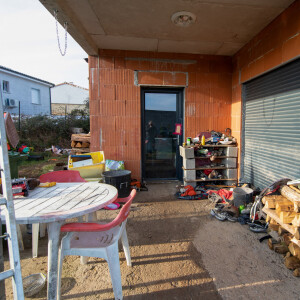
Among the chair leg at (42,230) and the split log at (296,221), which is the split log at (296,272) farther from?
the chair leg at (42,230)

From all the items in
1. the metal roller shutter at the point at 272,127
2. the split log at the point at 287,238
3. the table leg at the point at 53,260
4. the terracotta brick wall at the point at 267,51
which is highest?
the terracotta brick wall at the point at 267,51

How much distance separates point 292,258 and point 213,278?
0.93 metres

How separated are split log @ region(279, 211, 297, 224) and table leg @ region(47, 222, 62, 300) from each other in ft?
8.07

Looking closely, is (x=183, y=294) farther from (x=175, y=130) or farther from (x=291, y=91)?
(x=175, y=130)

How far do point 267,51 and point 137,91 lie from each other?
110 inches

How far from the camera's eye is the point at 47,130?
1066 cm

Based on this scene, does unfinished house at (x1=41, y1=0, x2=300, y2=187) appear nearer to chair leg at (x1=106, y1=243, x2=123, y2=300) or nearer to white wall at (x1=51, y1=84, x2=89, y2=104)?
chair leg at (x1=106, y1=243, x2=123, y2=300)

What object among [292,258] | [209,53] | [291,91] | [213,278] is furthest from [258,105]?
[213,278]

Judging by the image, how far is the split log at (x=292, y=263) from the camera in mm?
2213

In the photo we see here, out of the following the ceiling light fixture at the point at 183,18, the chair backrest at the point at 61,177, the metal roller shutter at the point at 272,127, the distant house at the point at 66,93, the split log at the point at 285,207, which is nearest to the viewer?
the split log at the point at 285,207

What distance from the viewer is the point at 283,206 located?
2.60 meters

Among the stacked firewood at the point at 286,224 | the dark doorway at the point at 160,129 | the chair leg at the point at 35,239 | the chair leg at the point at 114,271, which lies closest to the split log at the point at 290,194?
the stacked firewood at the point at 286,224

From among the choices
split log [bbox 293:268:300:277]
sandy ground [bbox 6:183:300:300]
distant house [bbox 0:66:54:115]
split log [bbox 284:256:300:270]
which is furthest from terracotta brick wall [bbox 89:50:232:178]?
distant house [bbox 0:66:54:115]

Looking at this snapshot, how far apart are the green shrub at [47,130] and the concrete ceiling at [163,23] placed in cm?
672
